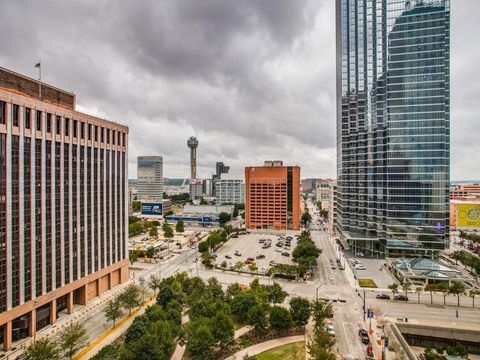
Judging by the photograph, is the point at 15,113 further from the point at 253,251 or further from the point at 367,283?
the point at 253,251

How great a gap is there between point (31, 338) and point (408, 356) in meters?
51.2

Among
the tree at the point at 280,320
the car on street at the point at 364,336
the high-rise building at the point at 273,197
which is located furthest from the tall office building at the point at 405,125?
the tree at the point at 280,320

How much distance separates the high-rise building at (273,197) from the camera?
139m

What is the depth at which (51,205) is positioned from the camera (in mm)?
46156

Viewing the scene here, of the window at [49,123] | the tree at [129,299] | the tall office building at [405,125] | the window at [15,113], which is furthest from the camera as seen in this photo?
the tall office building at [405,125]

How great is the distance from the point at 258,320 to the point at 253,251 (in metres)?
55.8

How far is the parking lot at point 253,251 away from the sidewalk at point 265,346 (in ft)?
107

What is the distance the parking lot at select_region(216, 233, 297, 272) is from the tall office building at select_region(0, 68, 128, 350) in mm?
35751

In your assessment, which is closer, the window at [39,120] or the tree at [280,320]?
the tree at [280,320]

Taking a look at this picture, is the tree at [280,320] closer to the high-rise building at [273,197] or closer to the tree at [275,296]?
the tree at [275,296]

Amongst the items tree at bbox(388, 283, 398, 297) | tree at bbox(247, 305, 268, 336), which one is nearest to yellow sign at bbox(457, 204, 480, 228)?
tree at bbox(388, 283, 398, 297)

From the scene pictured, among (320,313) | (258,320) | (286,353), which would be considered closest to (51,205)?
(258,320)

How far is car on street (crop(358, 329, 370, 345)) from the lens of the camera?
133 feet

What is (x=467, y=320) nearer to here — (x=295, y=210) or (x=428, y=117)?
(x=428, y=117)
